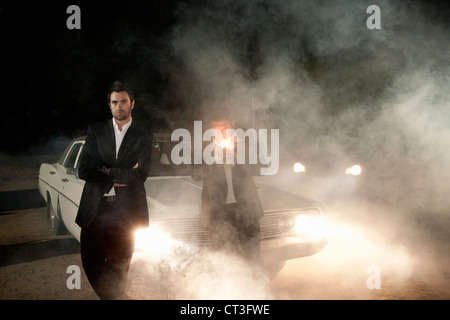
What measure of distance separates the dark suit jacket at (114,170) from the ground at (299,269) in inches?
19.1

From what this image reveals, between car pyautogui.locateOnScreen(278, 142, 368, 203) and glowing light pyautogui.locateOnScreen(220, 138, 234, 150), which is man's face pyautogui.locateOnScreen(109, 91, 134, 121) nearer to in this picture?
glowing light pyautogui.locateOnScreen(220, 138, 234, 150)

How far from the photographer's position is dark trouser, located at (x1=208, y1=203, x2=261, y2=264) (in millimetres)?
2930

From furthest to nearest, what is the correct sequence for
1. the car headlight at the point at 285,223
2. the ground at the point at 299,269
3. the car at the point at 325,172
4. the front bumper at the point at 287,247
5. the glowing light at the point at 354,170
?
the glowing light at the point at 354,170 → the car at the point at 325,172 → the car headlight at the point at 285,223 → the front bumper at the point at 287,247 → the ground at the point at 299,269

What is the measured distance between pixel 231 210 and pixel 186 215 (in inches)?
15.9

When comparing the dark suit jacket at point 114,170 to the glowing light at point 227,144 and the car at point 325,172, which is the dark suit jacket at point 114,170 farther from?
the car at point 325,172

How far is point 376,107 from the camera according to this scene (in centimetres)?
781

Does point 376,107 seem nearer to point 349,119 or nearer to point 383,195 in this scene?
point 349,119

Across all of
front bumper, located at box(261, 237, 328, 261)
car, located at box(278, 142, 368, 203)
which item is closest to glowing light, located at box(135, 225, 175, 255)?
front bumper, located at box(261, 237, 328, 261)

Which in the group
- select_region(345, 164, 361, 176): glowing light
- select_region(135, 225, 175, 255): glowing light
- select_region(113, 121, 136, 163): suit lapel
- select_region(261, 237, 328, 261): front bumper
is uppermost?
select_region(113, 121, 136, 163): suit lapel

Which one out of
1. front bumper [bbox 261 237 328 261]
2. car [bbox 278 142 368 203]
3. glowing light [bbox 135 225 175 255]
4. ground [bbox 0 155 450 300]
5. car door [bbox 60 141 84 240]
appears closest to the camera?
glowing light [bbox 135 225 175 255]

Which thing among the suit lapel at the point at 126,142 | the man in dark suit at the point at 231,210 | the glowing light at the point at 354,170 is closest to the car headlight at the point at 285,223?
the man in dark suit at the point at 231,210

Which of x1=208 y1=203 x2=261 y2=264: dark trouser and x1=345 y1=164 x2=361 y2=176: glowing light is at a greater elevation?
x1=345 y1=164 x2=361 y2=176: glowing light

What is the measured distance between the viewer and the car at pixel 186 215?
9.08ft

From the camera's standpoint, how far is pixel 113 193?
254 cm
